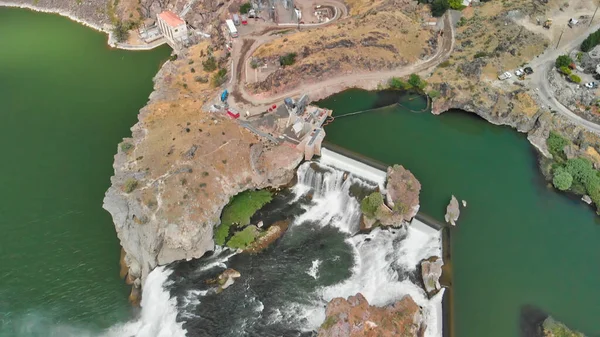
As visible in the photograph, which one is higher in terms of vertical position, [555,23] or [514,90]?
[555,23]

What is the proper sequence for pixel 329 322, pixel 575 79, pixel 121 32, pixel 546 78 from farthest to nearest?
pixel 121 32
pixel 546 78
pixel 575 79
pixel 329 322

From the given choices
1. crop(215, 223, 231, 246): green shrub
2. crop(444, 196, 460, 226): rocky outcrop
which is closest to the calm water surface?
crop(444, 196, 460, 226): rocky outcrop

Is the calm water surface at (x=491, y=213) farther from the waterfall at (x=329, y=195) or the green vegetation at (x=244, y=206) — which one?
the green vegetation at (x=244, y=206)

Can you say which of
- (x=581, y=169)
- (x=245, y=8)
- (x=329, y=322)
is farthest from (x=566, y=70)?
(x=245, y=8)

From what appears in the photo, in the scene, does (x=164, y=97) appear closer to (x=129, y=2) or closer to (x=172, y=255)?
(x=172, y=255)

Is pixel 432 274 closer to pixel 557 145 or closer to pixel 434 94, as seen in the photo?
pixel 557 145

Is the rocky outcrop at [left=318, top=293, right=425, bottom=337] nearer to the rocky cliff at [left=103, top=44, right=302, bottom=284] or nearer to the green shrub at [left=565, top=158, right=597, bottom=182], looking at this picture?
the rocky cliff at [left=103, top=44, right=302, bottom=284]

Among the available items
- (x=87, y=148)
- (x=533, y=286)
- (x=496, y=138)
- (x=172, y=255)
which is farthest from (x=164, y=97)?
(x=533, y=286)
